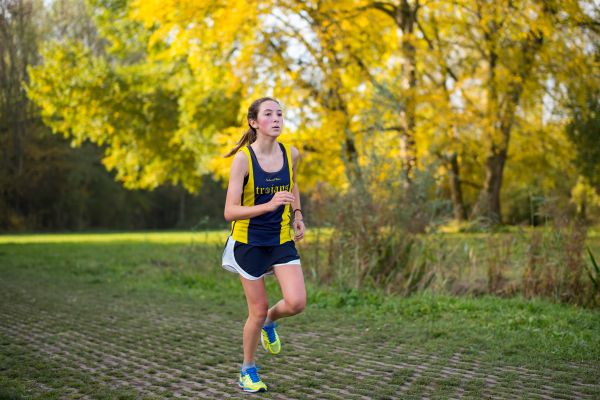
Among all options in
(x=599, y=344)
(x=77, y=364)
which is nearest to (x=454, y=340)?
(x=599, y=344)

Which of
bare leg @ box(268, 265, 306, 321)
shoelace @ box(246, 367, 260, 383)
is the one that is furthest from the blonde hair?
shoelace @ box(246, 367, 260, 383)

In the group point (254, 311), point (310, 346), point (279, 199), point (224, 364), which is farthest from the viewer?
point (310, 346)

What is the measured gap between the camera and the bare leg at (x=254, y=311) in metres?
4.37

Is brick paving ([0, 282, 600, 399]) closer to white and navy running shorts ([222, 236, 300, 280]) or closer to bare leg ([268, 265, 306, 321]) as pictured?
bare leg ([268, 265, 306, 321])

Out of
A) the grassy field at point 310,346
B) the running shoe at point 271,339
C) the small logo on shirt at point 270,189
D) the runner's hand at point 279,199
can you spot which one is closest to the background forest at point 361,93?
the grassy field at point 310,346

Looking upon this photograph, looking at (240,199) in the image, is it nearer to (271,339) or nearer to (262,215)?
(262,215)

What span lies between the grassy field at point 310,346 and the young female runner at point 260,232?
529 millimetres

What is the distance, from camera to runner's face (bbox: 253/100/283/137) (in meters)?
4.36

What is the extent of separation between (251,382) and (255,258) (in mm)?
808

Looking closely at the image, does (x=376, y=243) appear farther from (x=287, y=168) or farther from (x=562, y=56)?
(x=562, y=56)

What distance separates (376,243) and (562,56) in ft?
33.1

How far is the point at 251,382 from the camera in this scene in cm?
437

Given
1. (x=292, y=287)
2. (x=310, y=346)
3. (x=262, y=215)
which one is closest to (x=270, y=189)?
(x=262, y=215)

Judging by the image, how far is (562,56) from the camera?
16.5m
